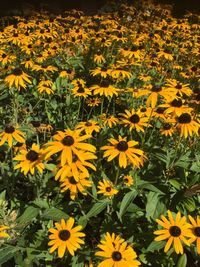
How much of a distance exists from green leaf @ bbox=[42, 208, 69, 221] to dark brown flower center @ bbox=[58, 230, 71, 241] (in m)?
0.36

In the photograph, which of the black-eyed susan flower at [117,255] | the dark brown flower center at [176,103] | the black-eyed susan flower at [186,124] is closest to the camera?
the black-eyed susan flower at [117,255]

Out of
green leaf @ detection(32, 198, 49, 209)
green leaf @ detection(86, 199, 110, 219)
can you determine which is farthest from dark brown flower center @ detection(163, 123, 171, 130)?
green leaf @ detection(32, 198, 49, 209)

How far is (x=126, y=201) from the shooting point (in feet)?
10.2

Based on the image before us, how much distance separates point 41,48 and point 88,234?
153 inches

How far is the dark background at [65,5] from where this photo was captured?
11.2 m

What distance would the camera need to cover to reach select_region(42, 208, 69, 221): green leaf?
299 cm

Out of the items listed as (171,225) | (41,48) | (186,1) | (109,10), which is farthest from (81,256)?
(186,1)

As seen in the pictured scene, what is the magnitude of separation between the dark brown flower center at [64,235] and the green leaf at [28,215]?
1.36ft

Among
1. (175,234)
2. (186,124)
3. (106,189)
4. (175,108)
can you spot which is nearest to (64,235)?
(106,189)

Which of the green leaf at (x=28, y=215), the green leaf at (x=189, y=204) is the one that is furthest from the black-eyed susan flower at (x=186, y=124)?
the green leaf at (x=28, y=215)

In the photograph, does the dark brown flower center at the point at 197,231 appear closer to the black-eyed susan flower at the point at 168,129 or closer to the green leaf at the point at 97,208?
Answer: the green leaf at the point at 97,208

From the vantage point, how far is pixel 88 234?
3.56 m

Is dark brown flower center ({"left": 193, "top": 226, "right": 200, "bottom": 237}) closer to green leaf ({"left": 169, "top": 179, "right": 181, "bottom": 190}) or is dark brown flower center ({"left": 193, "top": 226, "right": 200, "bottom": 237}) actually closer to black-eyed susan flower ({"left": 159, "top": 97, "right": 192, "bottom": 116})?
green leaf ({"left": 169, "top": 179, "right": 181, "bottom": 190})

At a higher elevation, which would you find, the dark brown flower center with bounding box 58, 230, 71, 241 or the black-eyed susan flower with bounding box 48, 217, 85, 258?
the dark brown flower center with bounding box 58, 230, 71, 241
